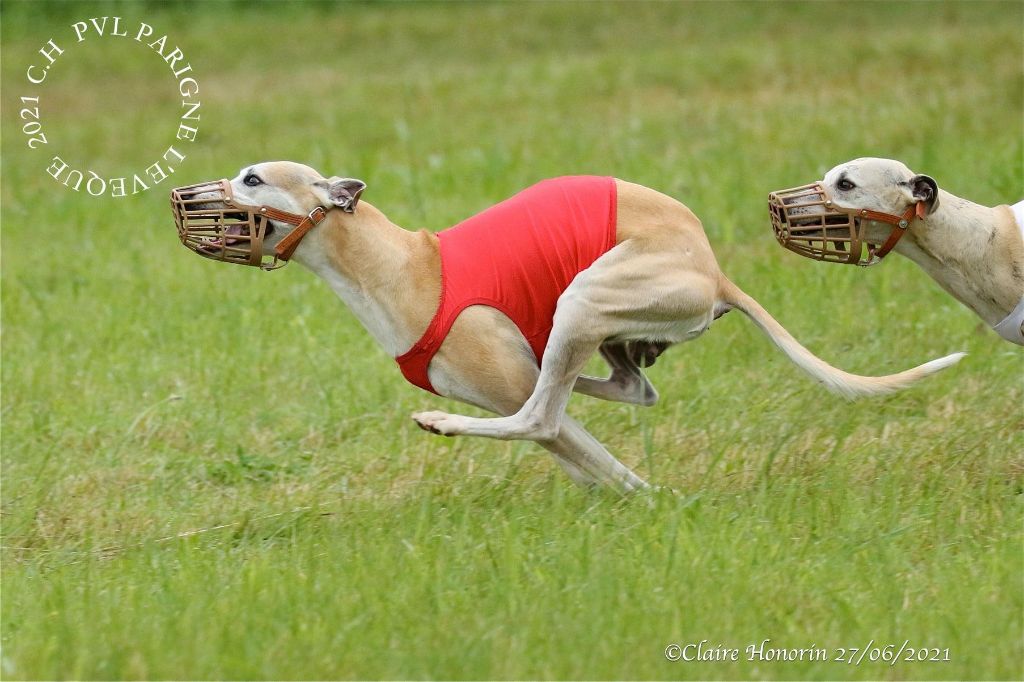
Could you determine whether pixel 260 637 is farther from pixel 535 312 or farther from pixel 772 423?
pixel 772 423

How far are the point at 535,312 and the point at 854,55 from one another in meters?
8.61

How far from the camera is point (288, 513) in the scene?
499cm

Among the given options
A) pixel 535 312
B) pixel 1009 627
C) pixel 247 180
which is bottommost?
pixel 1009 627

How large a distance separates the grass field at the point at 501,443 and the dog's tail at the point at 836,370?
1.38 feet

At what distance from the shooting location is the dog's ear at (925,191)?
466cm

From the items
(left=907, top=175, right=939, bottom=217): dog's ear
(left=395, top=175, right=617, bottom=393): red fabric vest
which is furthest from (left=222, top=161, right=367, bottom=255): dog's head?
(left=907, top=175, right=939, bottom=217): dog's ear

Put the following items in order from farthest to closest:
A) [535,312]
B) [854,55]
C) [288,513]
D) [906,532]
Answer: [854,55]
[288,513]
[535,312]
[906,532]

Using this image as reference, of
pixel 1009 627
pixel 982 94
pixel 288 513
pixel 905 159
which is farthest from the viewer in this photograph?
pixel 982 94

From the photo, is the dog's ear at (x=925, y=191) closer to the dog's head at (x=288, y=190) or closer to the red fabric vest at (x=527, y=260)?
the red fabric vest at (x=527, y=260)

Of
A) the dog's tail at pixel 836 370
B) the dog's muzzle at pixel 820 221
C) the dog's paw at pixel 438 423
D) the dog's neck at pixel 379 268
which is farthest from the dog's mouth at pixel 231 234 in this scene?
the dog's muzzle at pixel 820 221

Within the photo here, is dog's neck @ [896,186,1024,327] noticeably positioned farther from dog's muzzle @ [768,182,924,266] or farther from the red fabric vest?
the red fabric vest

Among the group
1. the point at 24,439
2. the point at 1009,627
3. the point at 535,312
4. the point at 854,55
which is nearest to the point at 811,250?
the point at 535,312

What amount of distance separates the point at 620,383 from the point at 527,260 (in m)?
0.78

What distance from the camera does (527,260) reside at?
182 inches
